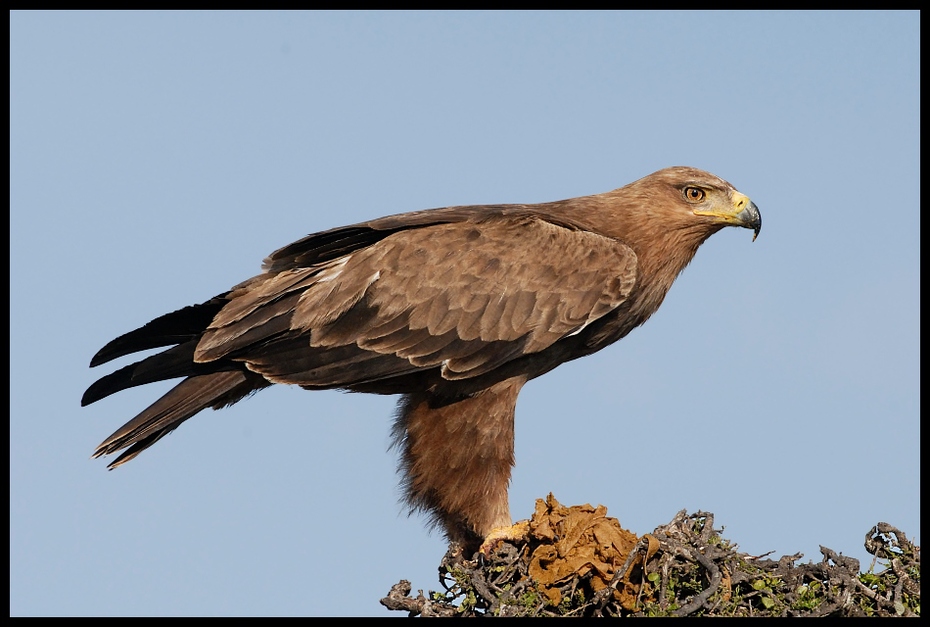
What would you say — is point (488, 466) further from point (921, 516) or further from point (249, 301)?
point (921, 516)

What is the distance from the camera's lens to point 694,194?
8062 mm

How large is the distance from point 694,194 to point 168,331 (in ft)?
12.3

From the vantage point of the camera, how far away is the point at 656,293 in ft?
25.7

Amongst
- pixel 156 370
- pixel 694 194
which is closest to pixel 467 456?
pixel 156 370

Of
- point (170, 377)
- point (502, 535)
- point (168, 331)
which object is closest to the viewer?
point (502, 535)

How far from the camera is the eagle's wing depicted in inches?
290

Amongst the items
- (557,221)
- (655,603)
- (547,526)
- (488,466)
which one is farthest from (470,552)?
(557,221)

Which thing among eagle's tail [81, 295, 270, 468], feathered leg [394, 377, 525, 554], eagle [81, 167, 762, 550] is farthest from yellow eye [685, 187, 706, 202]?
eagle's tail [81, 295, 270, 468]

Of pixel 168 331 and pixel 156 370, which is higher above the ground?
pixel 168 331

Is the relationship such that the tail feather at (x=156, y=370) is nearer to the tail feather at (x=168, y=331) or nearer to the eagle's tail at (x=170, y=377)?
the eagle's tail at (x=170, y=377)

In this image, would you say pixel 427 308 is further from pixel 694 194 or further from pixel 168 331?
pixel 694 194

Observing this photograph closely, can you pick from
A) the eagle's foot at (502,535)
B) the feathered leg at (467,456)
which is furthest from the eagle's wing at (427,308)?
the eagle's foot at (502,535)

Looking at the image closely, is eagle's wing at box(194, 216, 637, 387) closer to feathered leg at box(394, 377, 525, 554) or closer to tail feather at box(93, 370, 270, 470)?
tail feather at box(93, 370, 270, 470)

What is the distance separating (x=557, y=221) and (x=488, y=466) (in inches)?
69.1
